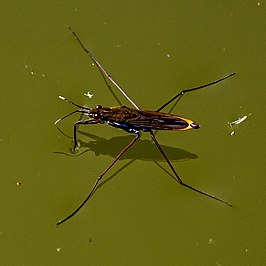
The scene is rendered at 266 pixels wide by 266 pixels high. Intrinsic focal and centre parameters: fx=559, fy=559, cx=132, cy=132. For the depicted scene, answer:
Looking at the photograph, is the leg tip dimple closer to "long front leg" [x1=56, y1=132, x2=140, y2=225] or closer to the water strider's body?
the water strider's body

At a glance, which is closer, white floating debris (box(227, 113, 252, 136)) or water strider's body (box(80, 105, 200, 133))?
water strider's body (box(80, 105, 200, 133))

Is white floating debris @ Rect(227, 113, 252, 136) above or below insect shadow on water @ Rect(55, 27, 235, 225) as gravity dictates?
below

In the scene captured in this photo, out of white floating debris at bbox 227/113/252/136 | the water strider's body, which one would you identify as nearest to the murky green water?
white floating debris at bbox 227/113/252/136

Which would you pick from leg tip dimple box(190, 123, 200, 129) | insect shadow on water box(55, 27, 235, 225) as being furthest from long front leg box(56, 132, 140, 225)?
leg tip dimple box(190, 123, 200, 129)

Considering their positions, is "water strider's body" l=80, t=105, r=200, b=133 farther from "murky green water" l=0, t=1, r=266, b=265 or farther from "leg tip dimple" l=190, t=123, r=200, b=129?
"murky green water" l=0, t=1, r=266, b=265

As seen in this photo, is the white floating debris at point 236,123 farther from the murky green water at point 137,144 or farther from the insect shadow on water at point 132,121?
the insect shadow on water at point 132,121

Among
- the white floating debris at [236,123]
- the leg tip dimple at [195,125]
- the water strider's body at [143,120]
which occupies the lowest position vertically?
the white floating debris at [236,123]

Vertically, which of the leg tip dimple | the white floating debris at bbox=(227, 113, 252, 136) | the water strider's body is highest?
the water strider's body

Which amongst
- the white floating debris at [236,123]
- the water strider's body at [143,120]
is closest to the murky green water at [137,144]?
the white floating debris at [236,123]
